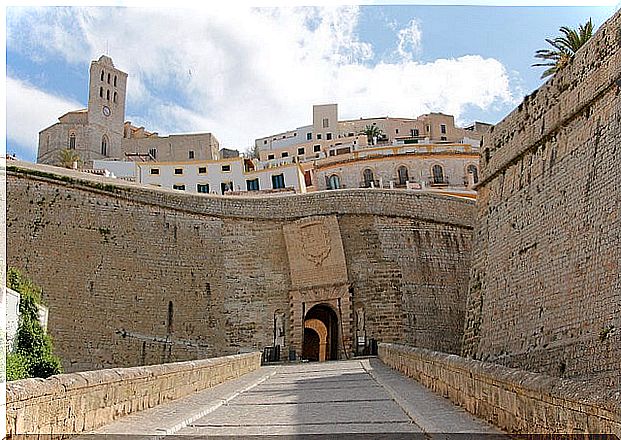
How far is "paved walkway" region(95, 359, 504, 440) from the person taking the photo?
5.61 metres

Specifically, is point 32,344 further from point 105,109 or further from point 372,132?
point 105,109

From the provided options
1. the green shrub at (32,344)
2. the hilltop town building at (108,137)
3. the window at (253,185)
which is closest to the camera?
the green shrub at (32,344)

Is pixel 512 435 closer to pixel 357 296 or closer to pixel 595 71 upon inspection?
pixel 595 71

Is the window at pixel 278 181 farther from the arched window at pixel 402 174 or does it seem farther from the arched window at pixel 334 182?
the arched window at pixel 402 174

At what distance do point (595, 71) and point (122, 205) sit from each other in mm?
14788

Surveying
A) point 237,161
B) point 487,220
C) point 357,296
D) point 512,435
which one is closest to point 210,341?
point 357,296

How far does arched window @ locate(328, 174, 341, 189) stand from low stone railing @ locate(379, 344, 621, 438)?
32343 millimetres

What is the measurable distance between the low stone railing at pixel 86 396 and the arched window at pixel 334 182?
1239 inches

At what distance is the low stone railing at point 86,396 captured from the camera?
4.20 meters

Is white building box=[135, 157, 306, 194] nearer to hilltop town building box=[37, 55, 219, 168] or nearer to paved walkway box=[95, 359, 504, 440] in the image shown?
hilltop town building box=[37, 55, 219, 168]

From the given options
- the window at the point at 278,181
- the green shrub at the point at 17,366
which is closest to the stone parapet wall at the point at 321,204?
the green shrub at the point at 17,366

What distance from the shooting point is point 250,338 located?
2109 cm

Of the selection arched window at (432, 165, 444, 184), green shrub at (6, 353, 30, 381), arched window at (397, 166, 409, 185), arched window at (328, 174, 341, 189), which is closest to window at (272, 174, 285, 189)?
arched window at (328, 174, 341, 189)

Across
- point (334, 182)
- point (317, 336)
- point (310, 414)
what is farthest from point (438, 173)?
point (310, 414)
